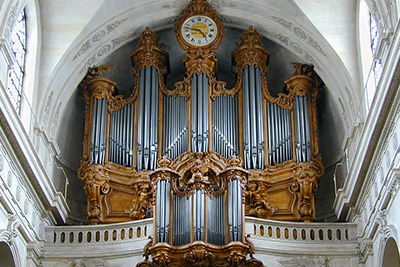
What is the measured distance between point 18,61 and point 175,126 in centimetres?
472

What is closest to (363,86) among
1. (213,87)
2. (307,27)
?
(307,27)

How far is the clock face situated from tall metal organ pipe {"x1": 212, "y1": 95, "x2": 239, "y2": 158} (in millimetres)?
1732

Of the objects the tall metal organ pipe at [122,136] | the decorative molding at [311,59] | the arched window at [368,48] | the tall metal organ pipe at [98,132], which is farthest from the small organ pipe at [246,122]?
the tall metal organ pipe at [98,132]

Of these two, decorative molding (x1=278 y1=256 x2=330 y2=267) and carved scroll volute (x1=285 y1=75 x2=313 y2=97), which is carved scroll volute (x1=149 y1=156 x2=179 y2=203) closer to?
decorative molding (x1=278 y1=256 x2=330 y2=267)

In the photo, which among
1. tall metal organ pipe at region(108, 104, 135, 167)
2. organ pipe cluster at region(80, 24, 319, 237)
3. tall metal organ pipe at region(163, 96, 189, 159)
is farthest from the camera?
tall metal organ pipe at region(108, 104, 135, 167)

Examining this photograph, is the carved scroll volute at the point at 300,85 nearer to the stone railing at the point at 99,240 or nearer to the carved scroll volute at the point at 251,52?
the carved scroll volute at the point at 251,52

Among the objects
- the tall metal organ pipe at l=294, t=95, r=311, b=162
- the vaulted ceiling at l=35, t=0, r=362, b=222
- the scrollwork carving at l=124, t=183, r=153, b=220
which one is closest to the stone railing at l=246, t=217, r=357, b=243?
the tall metal organ pipe at l=294, t=95, r=311, b=162

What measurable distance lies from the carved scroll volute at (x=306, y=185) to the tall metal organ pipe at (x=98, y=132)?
519cm

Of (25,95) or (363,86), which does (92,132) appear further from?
(363,86)

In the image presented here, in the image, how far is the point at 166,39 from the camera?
28734 millimetres

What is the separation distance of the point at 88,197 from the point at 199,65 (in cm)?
483

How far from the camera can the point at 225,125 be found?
2658 cm

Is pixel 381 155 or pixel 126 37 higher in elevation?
pixel 126 37

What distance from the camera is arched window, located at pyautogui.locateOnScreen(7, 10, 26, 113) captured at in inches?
920
